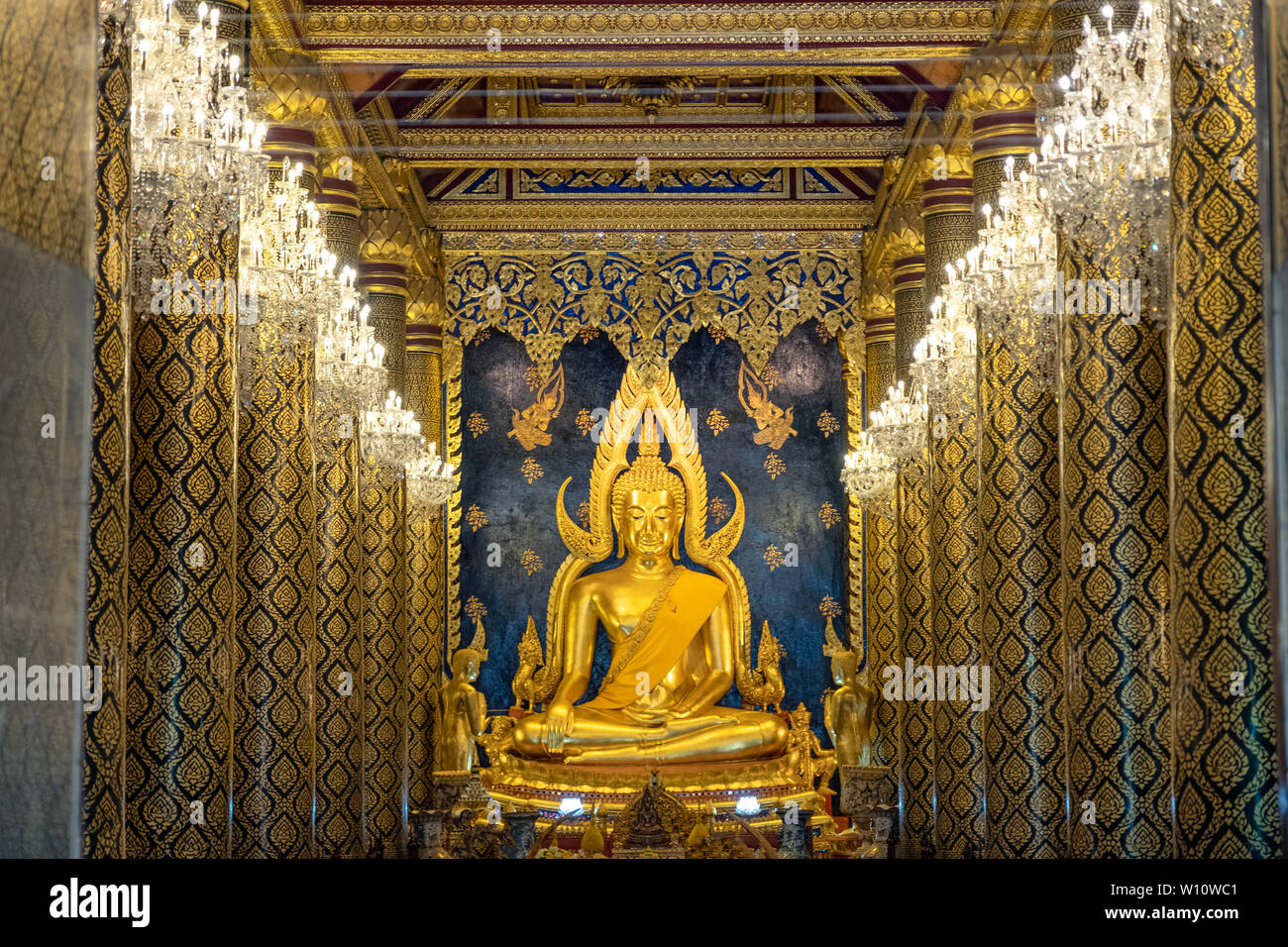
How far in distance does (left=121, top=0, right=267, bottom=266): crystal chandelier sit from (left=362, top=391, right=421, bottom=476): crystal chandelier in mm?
4236

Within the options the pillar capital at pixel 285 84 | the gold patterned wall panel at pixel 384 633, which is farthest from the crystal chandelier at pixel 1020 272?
the gold patterned wall panel at pixel 384 633

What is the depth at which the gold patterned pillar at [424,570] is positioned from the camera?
12875mm

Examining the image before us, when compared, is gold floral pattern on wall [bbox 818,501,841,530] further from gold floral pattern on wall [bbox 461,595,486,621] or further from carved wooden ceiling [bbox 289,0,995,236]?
gold floral pattern on wall [bbox 461,595,486,621]

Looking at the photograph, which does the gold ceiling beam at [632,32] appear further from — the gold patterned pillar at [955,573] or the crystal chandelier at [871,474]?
the crystal chandelier at [871,474]

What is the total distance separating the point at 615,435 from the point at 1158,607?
822 cm

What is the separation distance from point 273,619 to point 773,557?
6.28 metres

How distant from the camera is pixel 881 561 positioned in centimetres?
1290

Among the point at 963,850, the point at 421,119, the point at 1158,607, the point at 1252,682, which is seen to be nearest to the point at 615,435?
the point at 421,119

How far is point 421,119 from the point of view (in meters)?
11.4

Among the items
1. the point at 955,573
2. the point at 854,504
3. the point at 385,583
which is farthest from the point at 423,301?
the point at 955,573

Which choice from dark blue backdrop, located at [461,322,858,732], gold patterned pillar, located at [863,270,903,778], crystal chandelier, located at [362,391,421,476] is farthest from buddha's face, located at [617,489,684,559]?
crystal chandelier, located at [362,391,421,476]

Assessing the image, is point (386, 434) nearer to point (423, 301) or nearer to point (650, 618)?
point (423, 301)

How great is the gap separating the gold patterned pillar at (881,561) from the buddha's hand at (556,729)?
2.42 m

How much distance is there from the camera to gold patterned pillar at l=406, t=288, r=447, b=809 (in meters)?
12.9
